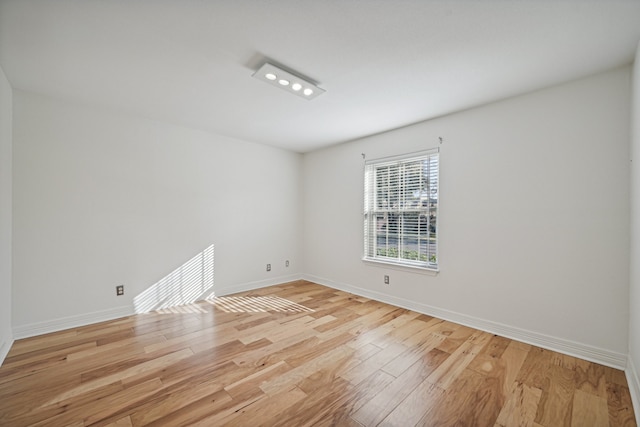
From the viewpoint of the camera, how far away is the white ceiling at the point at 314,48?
63.8 inches

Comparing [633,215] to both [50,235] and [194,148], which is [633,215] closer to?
[194,148]

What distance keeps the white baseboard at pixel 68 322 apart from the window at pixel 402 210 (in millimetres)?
3254

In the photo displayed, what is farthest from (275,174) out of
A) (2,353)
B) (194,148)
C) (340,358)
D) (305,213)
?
(2,353)

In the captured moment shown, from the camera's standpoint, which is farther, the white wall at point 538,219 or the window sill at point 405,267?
the window sill at point 405,267

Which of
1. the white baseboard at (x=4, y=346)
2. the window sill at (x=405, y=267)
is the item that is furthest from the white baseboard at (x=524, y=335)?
the white baseboard at (x=4, y=346)

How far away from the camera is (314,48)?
78.8 inches

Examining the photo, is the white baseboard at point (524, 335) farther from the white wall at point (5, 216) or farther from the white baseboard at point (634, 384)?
the white wall at point (5, 216)

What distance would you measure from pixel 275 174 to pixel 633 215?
14.0ft

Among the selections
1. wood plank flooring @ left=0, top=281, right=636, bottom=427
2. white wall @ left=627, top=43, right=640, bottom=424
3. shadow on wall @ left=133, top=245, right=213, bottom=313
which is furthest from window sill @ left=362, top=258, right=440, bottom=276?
shadow on wall @ left=133, top=245, right=213, bottom=313

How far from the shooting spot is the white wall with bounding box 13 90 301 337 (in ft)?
9.01

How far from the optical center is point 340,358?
2322 mm

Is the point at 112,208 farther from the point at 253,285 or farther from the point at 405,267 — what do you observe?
the point at 405,267

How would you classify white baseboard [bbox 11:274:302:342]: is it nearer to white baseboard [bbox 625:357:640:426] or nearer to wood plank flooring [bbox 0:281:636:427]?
wood plank flooring [bbox 0:281:636:427]

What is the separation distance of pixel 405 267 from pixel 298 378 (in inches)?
82.6
